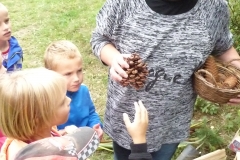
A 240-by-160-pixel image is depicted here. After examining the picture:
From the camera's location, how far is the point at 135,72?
69.7 inches

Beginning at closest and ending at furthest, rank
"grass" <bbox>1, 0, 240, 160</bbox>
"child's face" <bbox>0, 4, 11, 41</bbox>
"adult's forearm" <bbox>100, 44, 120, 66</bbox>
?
"adult's forearm" <bbox>100, 44, 120, 66</bbox>, "child's face" <bbox>0, 4, 11, 41</bbox>, "grass" <bbox>1, 0, 240, 160</bbox>

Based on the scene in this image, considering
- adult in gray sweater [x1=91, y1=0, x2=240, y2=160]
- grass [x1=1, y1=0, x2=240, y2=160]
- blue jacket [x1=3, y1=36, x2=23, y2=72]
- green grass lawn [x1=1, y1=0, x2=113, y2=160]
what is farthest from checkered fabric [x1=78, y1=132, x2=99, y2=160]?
green grass lawn [x1=1, y1=0, x2=113, y2=160]

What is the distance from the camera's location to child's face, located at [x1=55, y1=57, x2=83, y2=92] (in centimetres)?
226

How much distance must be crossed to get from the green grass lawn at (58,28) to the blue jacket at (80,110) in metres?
1.55

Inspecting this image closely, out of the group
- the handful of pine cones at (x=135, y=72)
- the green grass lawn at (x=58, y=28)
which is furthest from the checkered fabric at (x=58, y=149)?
the green grass lawn at (x=58, y=28)

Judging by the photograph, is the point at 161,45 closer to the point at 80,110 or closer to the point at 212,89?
the point at 212,89

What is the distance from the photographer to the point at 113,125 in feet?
7.02

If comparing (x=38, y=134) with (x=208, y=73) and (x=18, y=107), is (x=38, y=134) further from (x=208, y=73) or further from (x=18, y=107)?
(x=208, y=73)

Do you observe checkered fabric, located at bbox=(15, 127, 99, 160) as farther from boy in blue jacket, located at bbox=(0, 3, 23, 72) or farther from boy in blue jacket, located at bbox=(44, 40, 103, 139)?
boy in blue jacket, located at bbox=(0, 3, 23, 72)

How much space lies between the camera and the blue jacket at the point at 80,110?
7.51 ft

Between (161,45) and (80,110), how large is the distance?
69cm

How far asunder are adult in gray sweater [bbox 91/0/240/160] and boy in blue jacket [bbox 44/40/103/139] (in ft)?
0.92

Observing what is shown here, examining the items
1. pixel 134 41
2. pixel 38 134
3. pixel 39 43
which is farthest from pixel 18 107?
pixel 39 43

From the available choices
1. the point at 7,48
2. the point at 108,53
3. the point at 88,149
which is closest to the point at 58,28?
the point at 7,48
